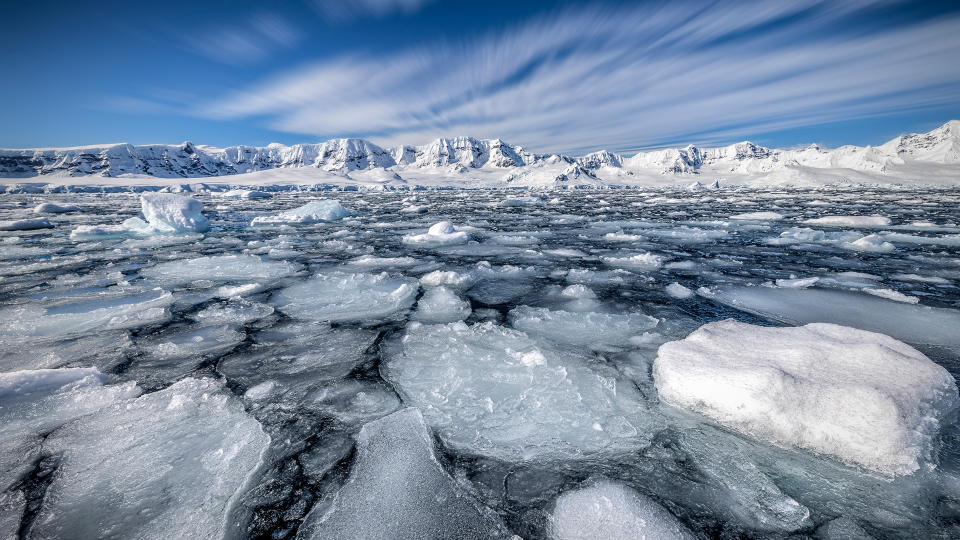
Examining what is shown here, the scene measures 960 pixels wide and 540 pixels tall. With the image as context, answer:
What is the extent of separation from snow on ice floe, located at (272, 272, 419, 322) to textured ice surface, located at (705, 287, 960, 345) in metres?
3.33

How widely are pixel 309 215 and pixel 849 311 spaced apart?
13241 millimetres

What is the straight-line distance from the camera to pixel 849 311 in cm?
336

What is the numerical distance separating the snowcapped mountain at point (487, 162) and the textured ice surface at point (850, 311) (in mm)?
71645

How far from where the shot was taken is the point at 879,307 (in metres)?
3.43

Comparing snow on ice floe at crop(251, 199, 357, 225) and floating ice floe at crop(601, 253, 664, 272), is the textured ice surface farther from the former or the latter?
snow on ice floe at crop(251, 199, 357, 225)

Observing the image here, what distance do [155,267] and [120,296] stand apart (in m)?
1.71

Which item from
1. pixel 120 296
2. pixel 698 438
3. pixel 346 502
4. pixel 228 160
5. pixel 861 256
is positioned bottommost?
pixel 861 256

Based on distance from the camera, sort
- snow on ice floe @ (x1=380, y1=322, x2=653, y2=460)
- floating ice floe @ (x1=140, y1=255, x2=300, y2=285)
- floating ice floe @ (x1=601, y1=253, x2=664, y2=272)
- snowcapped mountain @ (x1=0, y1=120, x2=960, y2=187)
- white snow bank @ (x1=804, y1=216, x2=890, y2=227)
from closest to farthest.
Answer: snow on ice floe @ (x1=380, y1=322, x2=653, y2=460), floating ice floe @ (x1=140, y1=255, x2=300, y2=285), floating ice floe @ (x1=601, y1=253, x2=664, y2=272), white snow bank @ (x1=804, y1=216, x2=890, y2=227), snowcapped mountain @ (x1=0, y1=120, x2=960, y2=187)

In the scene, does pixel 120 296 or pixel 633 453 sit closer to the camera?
pixel 633 453

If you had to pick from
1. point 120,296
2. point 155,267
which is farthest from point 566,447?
point 155,267

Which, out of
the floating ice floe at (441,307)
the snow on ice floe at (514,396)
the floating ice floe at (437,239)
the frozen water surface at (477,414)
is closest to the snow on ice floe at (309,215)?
the floating ice floe at (437,239)

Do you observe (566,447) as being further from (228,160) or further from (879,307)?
(228,160)

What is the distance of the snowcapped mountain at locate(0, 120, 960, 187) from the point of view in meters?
84.1

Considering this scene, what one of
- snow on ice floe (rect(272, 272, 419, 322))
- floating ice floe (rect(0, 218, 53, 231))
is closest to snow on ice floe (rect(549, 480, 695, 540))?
snow on ice floe (rect(272, 272, 419, 322))
